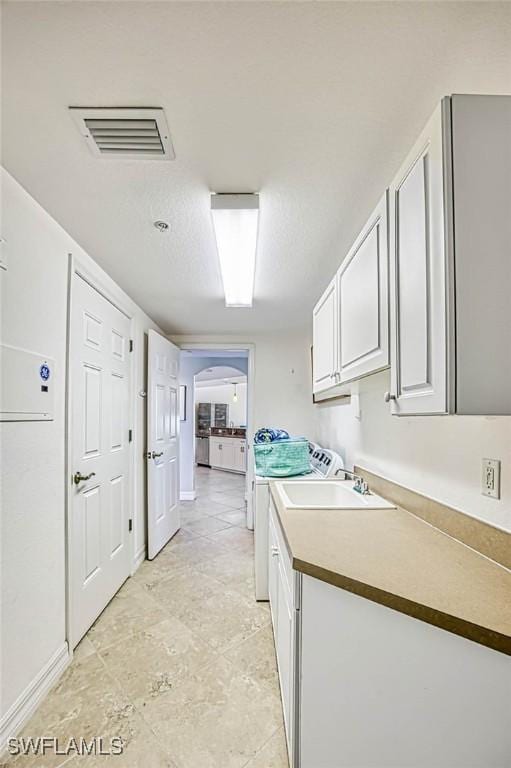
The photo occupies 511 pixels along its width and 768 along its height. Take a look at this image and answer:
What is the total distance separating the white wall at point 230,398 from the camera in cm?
1021

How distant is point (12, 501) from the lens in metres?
1.48

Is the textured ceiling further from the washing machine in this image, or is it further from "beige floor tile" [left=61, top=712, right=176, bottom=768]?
"beige floor tile" [left=61, top=712, right=176, bottom=768]

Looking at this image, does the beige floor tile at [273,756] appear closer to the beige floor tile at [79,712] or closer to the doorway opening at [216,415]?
the beige floor tile at [79,712]

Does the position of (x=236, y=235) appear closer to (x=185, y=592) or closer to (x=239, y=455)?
(x=185, y=592)

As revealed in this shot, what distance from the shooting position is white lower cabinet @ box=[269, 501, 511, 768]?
0.93 meters

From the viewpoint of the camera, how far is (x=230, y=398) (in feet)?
34.7

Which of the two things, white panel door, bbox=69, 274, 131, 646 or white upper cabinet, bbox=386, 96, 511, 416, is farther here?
white panel door, bbox=69, 274, 131, 646

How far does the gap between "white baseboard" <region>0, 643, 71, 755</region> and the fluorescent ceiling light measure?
218cm

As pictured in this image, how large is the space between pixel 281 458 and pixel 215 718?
139 centimetres

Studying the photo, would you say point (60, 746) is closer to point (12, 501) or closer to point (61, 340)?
point (12, 501)

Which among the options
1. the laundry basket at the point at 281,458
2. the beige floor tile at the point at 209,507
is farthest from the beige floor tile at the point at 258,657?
the beige floor tile at the point at 209,507

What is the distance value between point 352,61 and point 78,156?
96 cm

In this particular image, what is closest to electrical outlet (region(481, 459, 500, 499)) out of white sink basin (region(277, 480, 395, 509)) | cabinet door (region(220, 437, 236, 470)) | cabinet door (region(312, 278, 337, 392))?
cabinet door (region(312, 278, 337, 392))

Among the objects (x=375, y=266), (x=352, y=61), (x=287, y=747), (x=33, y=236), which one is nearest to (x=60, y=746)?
(x=287, y=747)
